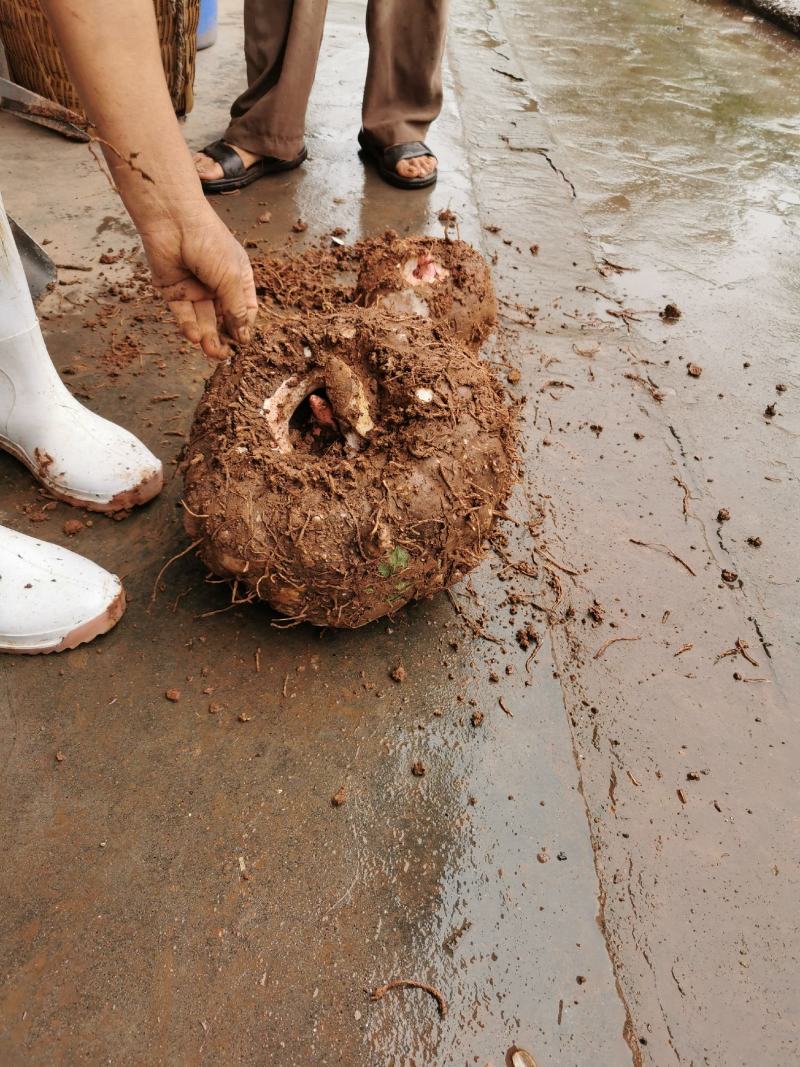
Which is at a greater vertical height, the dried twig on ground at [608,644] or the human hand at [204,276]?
the human hand at [204,276]

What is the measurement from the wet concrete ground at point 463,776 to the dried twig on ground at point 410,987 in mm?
14

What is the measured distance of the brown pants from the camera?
9.68ft

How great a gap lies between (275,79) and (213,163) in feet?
1.37

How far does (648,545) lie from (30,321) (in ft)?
5.14

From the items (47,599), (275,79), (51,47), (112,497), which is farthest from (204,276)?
(51,47)

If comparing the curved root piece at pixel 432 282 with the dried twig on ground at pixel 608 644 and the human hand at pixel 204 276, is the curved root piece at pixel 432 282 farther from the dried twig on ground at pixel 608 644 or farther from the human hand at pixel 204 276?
the dried twig on ground at pixel 608 644

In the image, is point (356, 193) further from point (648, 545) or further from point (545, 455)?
point (648, 545)

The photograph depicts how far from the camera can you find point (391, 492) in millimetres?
1458

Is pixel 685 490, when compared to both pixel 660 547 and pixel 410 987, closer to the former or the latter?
pixel 660 547

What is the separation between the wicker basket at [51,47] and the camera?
3.17m

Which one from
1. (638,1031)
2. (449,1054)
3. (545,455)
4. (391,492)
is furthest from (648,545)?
(449,1054)

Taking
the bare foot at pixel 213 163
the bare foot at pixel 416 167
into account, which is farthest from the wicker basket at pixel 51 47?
the bare foot at pixel 416 167

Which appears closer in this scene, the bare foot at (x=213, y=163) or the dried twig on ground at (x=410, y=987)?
the dried twig on ground at (x=410, y=987)

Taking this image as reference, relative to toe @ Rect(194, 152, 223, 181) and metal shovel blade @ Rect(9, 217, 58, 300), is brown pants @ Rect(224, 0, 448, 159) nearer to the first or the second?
toe @ Rect(194, 152, 223, 181)
